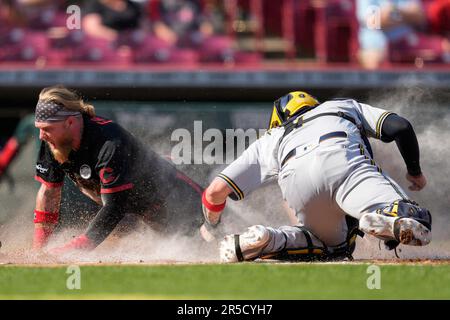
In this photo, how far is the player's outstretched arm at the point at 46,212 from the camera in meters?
6.68

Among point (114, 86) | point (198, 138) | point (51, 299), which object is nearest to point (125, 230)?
point (198, 138)

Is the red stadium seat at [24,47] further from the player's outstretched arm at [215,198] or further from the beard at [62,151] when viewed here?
the player's outstretched arm at [215,198]

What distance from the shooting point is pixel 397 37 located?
11711 millimetres

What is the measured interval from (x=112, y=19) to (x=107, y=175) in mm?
5970

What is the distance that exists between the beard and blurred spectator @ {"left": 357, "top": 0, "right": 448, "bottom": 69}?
5.65 metres

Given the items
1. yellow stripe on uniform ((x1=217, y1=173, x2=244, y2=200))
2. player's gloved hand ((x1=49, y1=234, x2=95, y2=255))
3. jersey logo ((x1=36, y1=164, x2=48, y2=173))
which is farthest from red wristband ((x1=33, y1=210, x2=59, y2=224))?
yellow stripe on uniform ((x1=217, y1=173, x2=244, y2=200))

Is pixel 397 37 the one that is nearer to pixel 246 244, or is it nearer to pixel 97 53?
pixel 97 53

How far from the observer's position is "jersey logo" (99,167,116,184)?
6.13m

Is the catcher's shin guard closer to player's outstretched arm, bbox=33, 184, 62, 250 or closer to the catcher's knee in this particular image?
the catcher's knee

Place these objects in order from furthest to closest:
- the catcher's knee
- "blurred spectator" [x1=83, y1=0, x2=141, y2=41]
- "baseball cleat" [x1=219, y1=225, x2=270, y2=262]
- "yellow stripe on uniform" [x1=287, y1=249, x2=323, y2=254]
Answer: "blurred spectator" [x1=83, y1=0, x2=141, y2=41] → "yellow stripe on uniform" [x1=287, y1=249, x2=323, y2=254] → "baseball cleat" [x1=219, y1=225, x2=270, y2=262] → the catcher's knee

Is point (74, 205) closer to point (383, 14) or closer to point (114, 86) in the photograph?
point (114, 86)

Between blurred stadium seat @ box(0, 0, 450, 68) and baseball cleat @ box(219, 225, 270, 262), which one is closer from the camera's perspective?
baseball cleat @ box(219, 225, 270, 262)

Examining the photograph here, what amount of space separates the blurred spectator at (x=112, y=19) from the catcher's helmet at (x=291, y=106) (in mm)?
5818

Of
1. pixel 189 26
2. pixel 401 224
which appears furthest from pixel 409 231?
pixel 189 26
